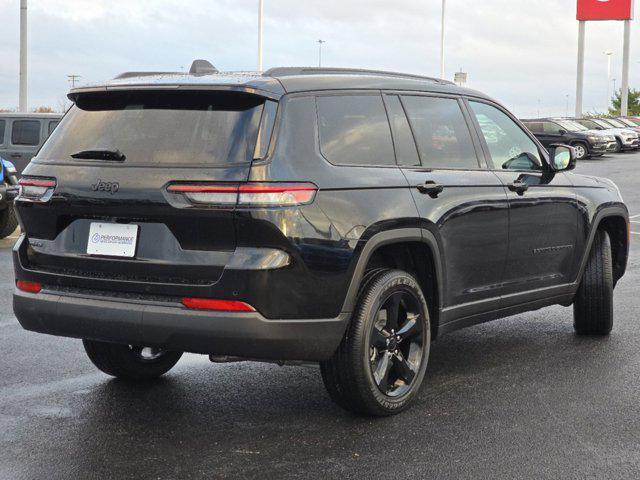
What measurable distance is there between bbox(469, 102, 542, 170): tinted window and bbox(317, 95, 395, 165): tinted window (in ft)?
3.29

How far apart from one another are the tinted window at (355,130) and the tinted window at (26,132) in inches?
574

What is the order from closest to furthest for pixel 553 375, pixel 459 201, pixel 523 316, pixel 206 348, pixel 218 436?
pixel 206 348
pixel 218 436
pixel 459 201
pixel 553 375
pixel 523 316

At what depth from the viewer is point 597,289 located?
7.22 metres

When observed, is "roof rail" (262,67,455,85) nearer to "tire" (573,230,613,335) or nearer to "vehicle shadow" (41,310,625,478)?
"vehicle shadow" (41,310,625,478)

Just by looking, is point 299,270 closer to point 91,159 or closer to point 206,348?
point 206,348

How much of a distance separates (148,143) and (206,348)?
1001mm

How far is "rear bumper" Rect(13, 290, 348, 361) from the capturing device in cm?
451

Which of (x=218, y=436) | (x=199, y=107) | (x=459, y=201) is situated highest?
(x=199, y=107)

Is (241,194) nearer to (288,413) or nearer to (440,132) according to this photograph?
(288,413)

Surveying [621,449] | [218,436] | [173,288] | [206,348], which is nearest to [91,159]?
[173,288]

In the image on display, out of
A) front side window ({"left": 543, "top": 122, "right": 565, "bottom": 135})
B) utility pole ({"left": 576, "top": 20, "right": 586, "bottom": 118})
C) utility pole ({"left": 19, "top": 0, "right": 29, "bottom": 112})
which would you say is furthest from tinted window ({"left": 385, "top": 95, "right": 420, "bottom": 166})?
utility pole ({"left": 576, "top": 20, "right": 586, "bottom": 118})

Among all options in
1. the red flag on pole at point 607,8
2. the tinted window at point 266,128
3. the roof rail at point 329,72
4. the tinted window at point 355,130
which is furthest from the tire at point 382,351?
the red flag on pole at point 607,8

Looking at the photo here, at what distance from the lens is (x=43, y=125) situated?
1878cm

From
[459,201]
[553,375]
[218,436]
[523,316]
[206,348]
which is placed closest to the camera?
[206,348]
